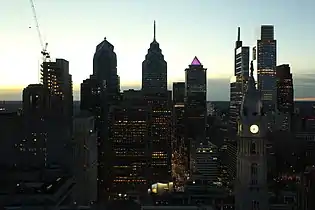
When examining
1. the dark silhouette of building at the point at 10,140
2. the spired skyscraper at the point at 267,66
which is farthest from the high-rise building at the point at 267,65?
the dark silhouette of building at the point at 10,140

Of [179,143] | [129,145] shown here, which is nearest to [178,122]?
[179,143]

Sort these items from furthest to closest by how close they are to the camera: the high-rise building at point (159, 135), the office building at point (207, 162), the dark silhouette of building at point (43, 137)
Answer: the high-rise building at point (159, 135) < the office building at point (207, 162) < the dark silhouette of building at point (43, 137)

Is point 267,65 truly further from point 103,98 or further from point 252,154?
point 252,154

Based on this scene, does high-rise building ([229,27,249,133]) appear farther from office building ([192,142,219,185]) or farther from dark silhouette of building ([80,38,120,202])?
office building ([192,142,219,185])

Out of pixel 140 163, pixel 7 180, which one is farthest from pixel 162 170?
pixel 7 180

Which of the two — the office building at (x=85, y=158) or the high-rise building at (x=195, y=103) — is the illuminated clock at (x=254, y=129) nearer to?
the office building at (x=85, y=158)
